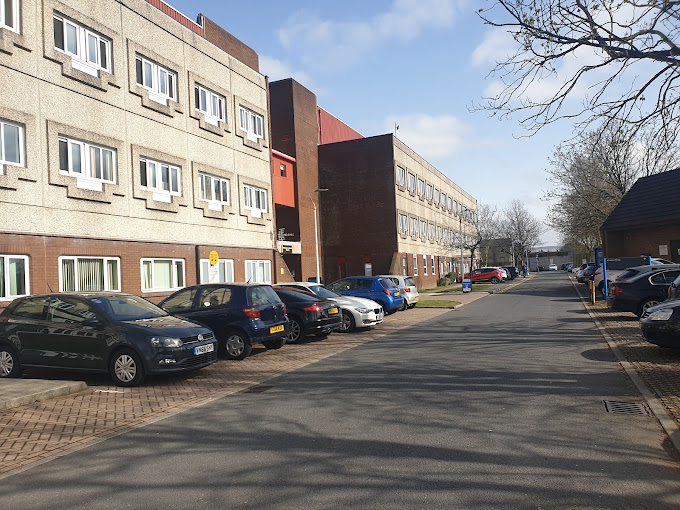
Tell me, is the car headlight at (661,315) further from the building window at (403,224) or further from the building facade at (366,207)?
the building window at (403,224)

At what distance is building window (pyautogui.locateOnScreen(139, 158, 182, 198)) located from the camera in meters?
19.0

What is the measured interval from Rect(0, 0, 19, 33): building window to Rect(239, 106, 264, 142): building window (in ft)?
36.9

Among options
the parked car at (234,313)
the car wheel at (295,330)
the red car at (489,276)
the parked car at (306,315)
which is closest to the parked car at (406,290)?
the parked car at (306,315)

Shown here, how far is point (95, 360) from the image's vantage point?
30.0ft

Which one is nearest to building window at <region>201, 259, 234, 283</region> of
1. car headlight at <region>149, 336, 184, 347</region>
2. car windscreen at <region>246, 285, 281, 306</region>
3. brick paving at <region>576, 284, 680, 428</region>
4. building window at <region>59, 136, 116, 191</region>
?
building window at <region>59, 136, 116, 191</region>

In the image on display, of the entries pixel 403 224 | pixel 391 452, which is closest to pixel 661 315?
pixel 391 452

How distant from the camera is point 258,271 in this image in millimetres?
25797

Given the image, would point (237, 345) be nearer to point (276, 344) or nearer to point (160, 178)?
point (276, 344)

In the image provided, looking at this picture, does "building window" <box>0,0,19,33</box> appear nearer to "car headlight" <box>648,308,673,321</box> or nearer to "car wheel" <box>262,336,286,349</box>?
"car wheel" <box>262,336,286,349</box>

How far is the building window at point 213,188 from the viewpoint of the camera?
2209cm

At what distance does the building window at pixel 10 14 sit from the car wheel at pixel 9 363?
9.25m

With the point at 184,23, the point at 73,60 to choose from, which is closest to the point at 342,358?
the point at 73,60

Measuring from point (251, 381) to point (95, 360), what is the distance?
2.56 m

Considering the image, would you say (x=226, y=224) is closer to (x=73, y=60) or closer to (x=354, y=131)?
(x=73, y=60)
